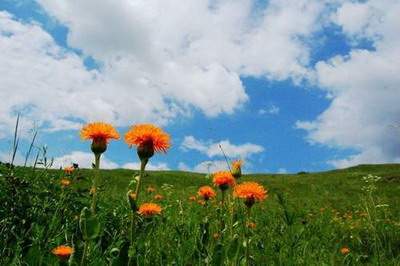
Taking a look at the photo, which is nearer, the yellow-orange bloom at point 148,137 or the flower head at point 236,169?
the yellow-orange bloom at point 148,137

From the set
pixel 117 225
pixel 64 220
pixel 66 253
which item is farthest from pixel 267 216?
pixel 66 253

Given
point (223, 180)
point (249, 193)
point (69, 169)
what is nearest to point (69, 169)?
point (69, 169)

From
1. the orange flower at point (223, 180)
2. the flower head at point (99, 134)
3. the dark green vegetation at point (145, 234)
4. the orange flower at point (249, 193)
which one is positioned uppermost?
the flower head at point (99, 134)

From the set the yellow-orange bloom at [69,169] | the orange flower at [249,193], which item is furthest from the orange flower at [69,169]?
the orange flower at [249,193]

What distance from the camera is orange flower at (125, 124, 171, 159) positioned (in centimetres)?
287

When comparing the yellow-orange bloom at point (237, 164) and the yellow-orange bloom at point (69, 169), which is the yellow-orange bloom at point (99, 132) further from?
the yellow-orange bloom at point (69, 169)

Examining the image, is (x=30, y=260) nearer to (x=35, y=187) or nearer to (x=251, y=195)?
(x=251, y=195)

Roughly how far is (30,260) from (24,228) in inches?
64.9

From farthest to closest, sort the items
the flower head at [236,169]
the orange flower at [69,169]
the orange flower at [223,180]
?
the orange flower at [69,169] < the orange flower at [223,180] < the flower head at [236,169]

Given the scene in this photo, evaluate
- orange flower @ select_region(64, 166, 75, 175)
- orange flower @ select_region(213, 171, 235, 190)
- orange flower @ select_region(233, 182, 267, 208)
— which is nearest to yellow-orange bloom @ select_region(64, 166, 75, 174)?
orange flower @ select_region(64, 166, 75, 175)

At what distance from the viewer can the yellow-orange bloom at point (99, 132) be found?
9.76ft

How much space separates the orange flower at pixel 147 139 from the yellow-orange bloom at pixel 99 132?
9 centimetres

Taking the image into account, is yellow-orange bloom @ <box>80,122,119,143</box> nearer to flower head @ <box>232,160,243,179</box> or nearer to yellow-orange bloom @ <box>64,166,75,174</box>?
flower head @ <box>232,160,243,179</box>

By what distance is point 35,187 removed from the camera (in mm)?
5352
